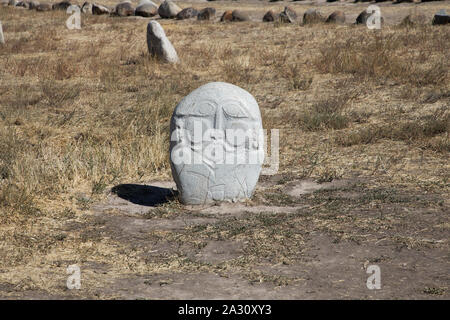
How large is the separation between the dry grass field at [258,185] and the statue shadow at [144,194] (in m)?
0.03

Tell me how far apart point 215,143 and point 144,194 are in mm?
1153

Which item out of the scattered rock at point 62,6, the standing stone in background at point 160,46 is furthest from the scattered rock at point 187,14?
the standing stone in background at point 160,46

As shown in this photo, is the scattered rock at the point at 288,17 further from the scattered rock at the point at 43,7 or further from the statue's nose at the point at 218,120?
the statue's nose at the point at 218,120

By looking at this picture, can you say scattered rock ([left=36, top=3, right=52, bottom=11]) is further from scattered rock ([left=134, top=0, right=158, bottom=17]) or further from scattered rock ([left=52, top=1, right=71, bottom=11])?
scattered rock ([left=134, top=0, right=158, bottom=17])

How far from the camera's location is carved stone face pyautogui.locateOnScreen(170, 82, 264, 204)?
6848 mm

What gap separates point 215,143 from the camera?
6926 millimetres

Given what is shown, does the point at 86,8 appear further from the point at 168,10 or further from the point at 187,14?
the point at 187,14

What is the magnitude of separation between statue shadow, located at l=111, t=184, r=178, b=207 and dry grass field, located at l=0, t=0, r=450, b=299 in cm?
3

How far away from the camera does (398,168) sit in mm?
8031

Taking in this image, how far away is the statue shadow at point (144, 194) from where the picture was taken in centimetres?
729

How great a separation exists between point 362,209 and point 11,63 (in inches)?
400
